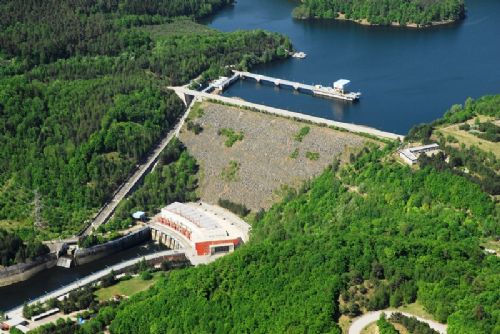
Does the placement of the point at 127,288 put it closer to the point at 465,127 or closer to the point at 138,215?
the point at 138,215

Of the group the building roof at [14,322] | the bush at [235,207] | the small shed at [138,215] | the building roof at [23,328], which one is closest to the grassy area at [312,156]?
the bush at [235,207]

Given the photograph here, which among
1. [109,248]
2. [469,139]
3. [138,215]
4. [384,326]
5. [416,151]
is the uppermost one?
[469,139]

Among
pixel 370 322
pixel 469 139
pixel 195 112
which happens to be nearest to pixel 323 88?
pixel 195 112

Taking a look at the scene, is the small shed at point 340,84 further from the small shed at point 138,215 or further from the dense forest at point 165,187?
the small shed at point 138,215

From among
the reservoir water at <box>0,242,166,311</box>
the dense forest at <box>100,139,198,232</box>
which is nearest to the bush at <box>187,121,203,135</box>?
the dense forest at <box>100,139,198,232</box>

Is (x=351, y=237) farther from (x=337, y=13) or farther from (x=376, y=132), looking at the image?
(x=337, y=13)
